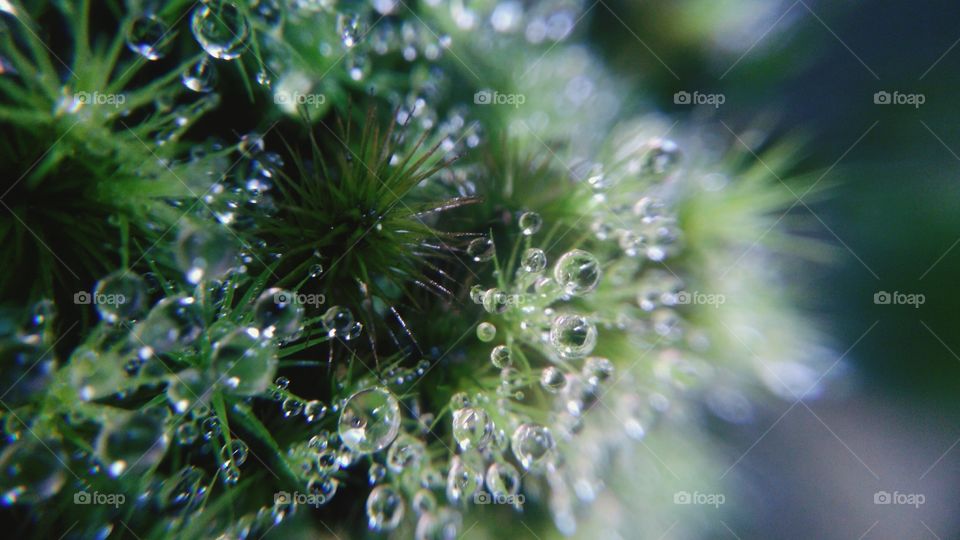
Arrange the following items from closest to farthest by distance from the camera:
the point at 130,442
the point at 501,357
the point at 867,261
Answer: the point at 130,442 < the point at 501,357 < the point at 867,261

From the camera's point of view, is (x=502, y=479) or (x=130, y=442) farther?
(x=502, y=479)

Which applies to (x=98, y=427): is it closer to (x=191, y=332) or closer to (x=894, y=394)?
(x=191, y=332)

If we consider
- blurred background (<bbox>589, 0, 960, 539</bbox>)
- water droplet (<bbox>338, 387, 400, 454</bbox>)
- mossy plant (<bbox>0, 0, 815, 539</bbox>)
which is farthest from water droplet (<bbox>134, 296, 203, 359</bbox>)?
blurred background (<bbox>589, 0, 960, 539</bbox>)

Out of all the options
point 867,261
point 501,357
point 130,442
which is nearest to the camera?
point 130,442

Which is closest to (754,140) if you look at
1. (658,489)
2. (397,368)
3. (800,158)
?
(800,158)

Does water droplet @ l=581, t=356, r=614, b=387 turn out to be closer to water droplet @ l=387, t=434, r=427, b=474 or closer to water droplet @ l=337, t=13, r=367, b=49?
water droplet @ l=387, t=434, r=427, b=474

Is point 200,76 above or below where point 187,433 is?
above

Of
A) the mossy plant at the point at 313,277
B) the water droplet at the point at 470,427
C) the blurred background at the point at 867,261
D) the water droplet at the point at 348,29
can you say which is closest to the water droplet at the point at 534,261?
the mossy plant at the point at 313,277

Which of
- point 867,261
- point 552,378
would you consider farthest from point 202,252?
point 867,261

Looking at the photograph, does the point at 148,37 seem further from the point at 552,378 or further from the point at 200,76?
the point at 552,378

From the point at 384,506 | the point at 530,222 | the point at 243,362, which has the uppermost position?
the point at 530,222
